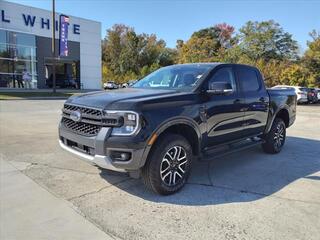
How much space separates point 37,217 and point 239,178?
10.2 ft

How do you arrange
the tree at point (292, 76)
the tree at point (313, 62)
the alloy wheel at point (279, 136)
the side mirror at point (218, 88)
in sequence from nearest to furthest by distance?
the side mirror at point (218, 88) < the alloy wheel at point (279, 136) < the tree at point (292, 76) < the tree at point (313, 62)

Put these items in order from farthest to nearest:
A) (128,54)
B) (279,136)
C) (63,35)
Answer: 1. (128,54)
2. (63,35)
3. (279,136)

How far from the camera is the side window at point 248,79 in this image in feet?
19.8

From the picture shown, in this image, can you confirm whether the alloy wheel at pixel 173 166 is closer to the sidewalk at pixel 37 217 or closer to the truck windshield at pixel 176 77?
the truck windshield at pixel 176 77

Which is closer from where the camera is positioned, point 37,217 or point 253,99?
point 37,217

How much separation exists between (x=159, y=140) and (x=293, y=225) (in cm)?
188

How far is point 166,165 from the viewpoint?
4449 mm

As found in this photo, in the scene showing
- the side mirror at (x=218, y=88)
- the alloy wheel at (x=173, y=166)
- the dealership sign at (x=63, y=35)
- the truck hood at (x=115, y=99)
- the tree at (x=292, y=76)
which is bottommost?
the alloy wheel at (x=173, y=166)

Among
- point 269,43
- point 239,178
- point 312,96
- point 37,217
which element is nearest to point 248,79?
point 239,178

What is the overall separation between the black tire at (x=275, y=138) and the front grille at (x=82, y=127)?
402 cm

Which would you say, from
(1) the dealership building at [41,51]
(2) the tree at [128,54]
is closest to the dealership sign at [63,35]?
(1) the dealership building at [41,51]

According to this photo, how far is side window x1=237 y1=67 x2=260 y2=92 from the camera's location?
603 centimetres

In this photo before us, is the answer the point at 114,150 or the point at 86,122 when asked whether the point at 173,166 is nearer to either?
the point at 114,150

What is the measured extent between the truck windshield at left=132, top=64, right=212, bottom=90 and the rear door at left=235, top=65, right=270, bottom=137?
0.94 m
